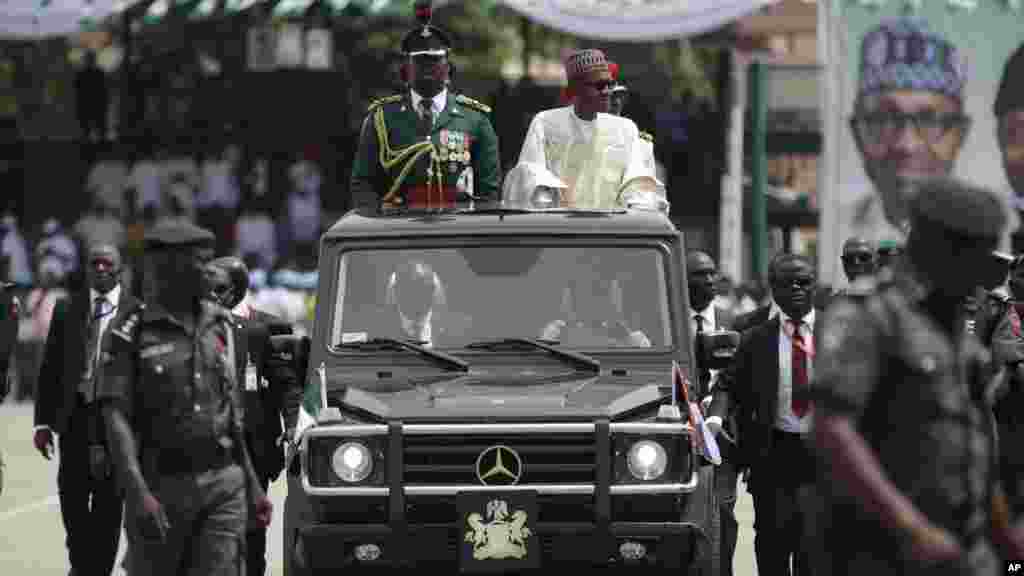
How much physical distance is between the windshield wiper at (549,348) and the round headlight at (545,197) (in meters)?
1.15

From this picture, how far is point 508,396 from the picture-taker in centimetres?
988

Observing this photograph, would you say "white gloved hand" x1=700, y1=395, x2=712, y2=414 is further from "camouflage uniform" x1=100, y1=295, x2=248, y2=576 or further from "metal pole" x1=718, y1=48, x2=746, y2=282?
"metal pole" x1=718, y1=48, x2=746, y2=282

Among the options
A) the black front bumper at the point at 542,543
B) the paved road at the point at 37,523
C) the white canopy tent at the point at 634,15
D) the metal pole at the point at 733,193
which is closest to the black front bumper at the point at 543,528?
the black front bumper at the point at 542,543

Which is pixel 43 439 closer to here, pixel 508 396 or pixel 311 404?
pixel 311 404

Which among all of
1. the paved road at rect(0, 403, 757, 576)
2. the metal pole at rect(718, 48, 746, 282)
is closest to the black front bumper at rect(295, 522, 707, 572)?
the paved road at rect(0, 403, 757, 576)

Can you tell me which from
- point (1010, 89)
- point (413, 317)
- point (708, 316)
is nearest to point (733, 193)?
point (1010, 89)

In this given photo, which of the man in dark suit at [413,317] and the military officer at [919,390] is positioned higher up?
the military officer at [919,390]

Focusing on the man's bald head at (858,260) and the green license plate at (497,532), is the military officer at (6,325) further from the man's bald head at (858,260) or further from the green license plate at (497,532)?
the man's bald head at (858,260)

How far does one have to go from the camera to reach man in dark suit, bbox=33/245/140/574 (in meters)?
11.8

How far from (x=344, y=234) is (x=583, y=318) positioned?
1.10 metres

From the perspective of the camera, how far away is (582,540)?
31.6 ft

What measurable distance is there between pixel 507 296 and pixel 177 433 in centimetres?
269

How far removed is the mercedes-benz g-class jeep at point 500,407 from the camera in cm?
966

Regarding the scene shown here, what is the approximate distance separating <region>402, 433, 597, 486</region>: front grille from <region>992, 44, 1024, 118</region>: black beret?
2170 cm
